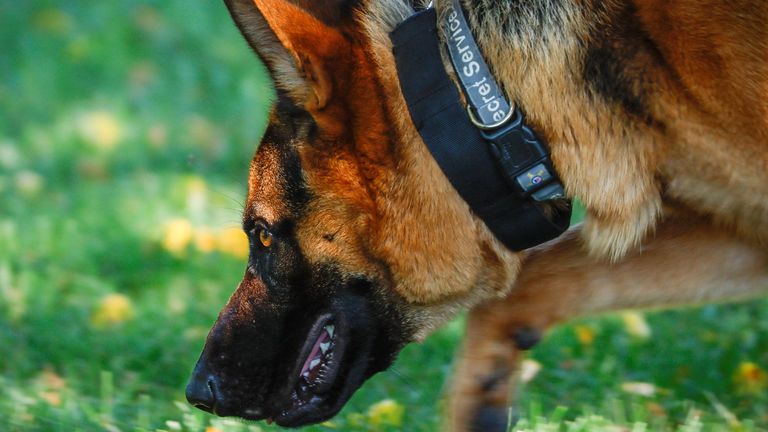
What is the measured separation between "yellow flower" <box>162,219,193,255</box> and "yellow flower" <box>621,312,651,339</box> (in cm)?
202

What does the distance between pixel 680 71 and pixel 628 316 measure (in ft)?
5.25

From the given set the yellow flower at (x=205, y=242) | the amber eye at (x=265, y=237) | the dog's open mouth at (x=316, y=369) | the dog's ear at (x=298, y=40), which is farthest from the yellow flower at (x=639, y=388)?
the yellow flower at (x=205, y=242)

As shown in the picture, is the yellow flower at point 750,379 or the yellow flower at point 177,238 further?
the yellow flower at point 177,238

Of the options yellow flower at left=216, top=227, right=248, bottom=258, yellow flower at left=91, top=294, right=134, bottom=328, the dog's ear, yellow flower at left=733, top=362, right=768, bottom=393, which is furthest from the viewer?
yellow flower at left=216, top=227, right=248, bottom=258

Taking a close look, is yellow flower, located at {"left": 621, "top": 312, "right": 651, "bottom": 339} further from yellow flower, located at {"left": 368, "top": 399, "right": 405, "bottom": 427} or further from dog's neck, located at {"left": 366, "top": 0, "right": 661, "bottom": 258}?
dog's neck, located at {"left": 366, "top": 0, "right": 661, "bottom": 258}

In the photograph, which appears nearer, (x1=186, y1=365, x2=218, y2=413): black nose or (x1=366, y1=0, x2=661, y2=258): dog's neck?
(x1=366, y1=0, x2=661, y2=258): dog's neck

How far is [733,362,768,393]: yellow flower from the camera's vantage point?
3.37 metres

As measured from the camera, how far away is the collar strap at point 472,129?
2615mm

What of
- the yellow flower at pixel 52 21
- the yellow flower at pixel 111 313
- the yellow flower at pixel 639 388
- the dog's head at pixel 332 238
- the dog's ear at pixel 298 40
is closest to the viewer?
the dog's ear at pixel 298 40

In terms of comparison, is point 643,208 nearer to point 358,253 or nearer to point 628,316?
point 358,253

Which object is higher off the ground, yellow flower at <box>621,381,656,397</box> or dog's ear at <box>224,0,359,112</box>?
dog's ear at <box>224,0,359,112</box>

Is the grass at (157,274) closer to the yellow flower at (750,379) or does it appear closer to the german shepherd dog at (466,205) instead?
the yellow flower at (750,379)

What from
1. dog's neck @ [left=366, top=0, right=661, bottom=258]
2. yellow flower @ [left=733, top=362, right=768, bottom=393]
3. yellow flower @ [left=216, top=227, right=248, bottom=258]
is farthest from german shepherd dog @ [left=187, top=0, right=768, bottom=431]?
yellow flower @ [left=216, top=227, right=248, bottom=258]

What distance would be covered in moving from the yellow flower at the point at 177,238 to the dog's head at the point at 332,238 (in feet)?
6.02
